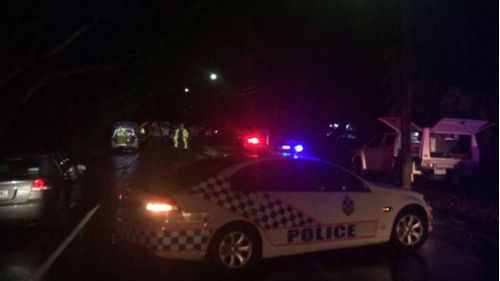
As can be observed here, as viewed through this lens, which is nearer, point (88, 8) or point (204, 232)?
point (204, 232)

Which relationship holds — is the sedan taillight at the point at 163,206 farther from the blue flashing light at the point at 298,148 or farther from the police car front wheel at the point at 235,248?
the blue flashing light at the point at 298,148

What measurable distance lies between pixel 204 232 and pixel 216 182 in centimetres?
64

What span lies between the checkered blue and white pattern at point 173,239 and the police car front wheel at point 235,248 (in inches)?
6.8

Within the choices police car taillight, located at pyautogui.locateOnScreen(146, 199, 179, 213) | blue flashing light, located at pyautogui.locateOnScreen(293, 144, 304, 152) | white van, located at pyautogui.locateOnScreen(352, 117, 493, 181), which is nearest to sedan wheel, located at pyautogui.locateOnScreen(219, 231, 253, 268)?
police car taillight, located at pyautogui.locateOnScreen(146, 199, 179, 213)

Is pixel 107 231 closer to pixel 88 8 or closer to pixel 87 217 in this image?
pixel 87 217

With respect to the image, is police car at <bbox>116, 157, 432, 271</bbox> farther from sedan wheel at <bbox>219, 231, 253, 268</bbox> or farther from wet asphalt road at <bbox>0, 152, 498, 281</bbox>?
wet asphalt road at <bbox>0, 152, 498, 281</bbox>

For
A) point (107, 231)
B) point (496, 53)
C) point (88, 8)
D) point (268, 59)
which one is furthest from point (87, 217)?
point (268, 59)

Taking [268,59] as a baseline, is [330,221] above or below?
below

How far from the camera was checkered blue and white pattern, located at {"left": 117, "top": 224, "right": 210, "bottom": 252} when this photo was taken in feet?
24.2

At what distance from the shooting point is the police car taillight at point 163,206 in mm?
A: 7395

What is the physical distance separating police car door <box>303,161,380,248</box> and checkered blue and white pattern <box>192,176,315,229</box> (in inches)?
12.8

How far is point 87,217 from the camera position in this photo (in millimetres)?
12312

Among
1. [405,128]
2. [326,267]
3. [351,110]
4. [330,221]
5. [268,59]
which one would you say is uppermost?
[268,59]

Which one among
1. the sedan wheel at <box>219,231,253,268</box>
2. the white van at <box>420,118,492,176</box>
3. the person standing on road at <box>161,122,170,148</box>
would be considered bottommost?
the sedan wheel at <box>219,231,253,268</box>
